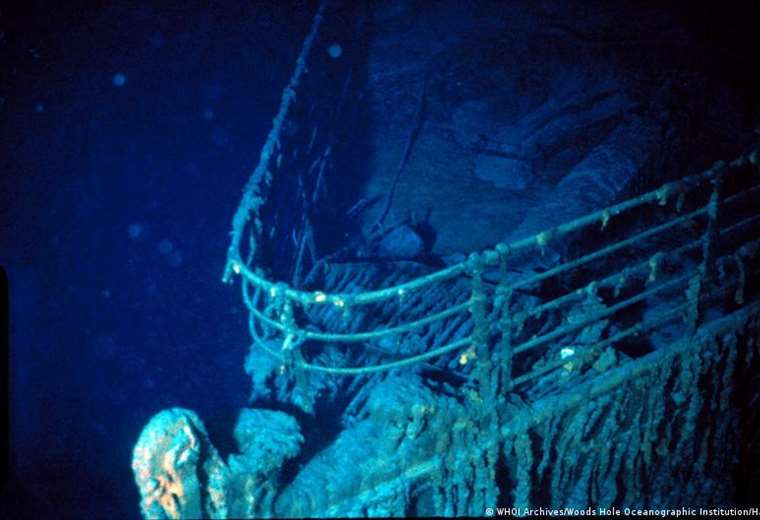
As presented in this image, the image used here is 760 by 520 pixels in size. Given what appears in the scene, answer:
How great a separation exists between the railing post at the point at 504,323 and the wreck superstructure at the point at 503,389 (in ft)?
0.05

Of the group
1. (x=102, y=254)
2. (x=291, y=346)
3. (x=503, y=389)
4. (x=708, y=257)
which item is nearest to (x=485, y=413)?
(x=503, y=389)

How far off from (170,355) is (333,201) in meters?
3.94

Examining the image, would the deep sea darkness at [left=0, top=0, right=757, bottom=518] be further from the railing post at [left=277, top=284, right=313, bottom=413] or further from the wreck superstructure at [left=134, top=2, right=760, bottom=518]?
the railing post at [left=277, top=284, right=313, bottom=413]

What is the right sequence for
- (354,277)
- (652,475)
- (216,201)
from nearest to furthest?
(652,475), (354,277), (216,201)

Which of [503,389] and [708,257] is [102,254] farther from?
[708,257]

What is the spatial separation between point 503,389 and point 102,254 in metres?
8.30

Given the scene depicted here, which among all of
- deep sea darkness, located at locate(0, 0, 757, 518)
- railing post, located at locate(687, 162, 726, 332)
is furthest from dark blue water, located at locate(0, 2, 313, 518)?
railing post, located at locate(687, 162, 726, 332)

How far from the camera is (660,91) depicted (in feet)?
27.6

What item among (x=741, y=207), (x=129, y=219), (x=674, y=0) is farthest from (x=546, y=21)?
(x=129, y=219)

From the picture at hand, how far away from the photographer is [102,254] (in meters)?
9.38

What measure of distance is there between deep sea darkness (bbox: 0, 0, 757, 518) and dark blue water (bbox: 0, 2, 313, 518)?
0.08ft

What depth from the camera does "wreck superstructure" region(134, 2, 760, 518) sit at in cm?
326

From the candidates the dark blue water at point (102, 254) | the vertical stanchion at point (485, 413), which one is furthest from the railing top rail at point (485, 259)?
the dark blue water at point (102, 254)

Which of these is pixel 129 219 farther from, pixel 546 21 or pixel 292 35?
pixel 546 21
